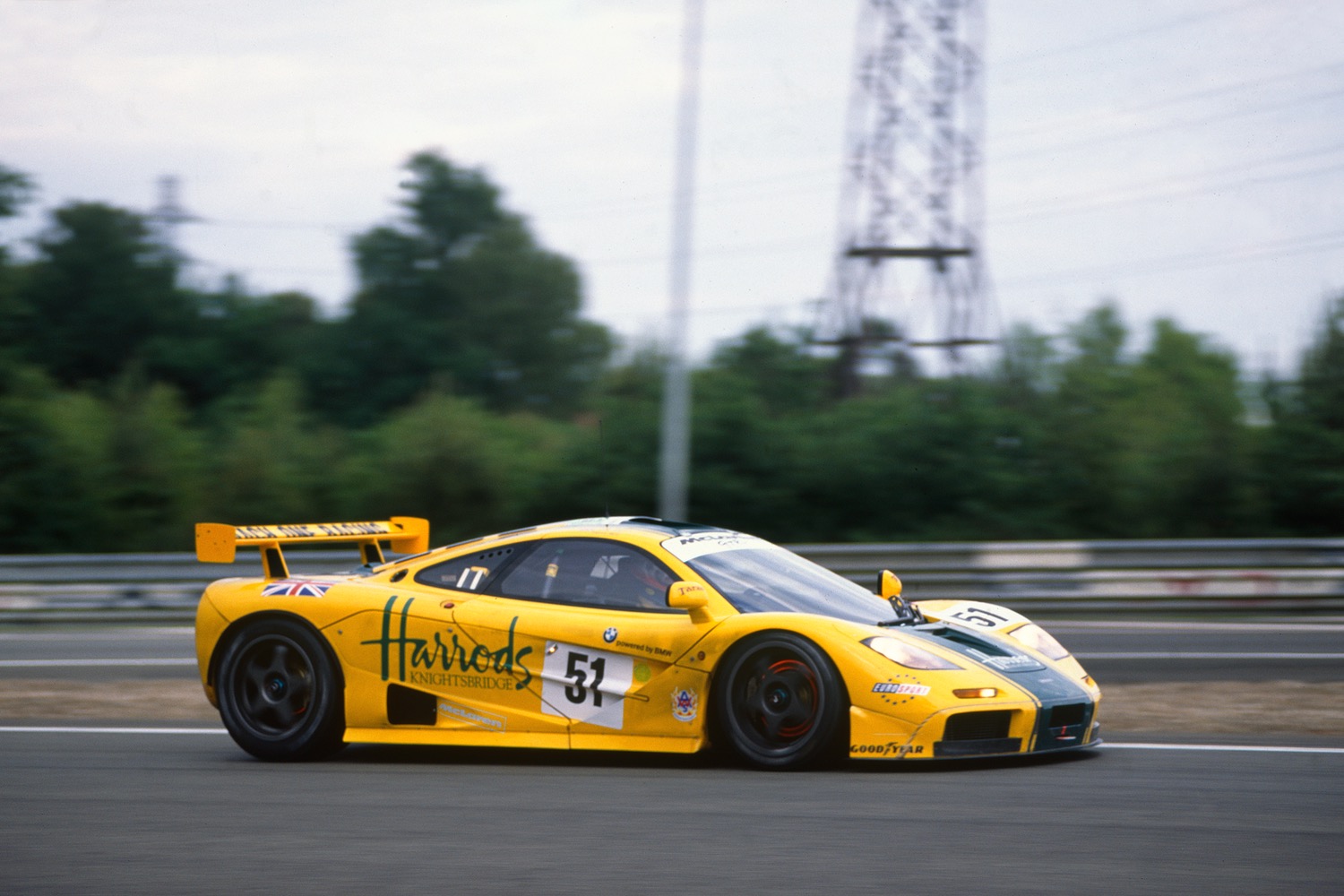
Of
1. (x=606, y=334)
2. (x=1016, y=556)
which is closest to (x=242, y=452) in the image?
(x=606, y=334)

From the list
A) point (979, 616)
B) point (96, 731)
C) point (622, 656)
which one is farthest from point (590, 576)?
point (96, 731)

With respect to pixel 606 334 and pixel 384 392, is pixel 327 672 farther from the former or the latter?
pixel 606 334

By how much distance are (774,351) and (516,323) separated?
1377 centimetres

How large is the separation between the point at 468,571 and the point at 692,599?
144 cm

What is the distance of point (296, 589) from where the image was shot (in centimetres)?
750

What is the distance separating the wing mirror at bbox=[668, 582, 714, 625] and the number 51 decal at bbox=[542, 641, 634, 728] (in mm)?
380

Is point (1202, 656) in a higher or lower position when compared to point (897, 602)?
lower

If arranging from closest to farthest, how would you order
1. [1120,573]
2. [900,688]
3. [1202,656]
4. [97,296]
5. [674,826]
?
[674,826]
[900,688]
[1202,656]
[1120,573]
[97,296]

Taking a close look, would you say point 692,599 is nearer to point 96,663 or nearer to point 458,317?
point 96,663

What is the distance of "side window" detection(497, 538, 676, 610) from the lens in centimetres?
688

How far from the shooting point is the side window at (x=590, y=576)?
6875 mm

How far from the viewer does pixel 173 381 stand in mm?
33406

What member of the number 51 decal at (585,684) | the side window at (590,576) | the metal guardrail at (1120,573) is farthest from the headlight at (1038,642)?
the metal guardrail at (1120,573)

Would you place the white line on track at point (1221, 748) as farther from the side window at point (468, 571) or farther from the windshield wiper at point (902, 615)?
the side window at point (468, 571)
